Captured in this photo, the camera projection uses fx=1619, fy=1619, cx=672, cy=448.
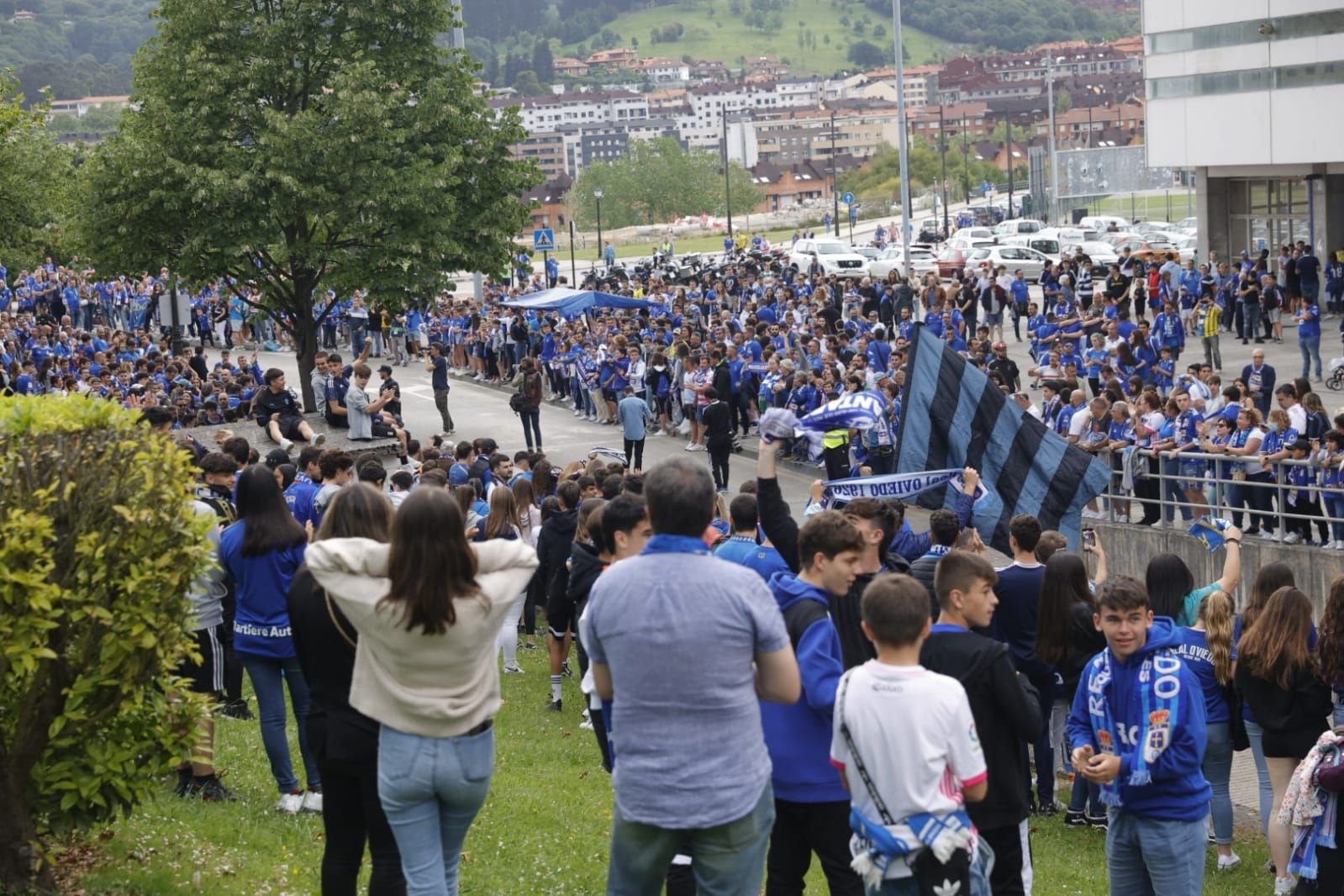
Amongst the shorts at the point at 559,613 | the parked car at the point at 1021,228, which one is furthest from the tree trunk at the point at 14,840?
the parked car at the point at 1021,228

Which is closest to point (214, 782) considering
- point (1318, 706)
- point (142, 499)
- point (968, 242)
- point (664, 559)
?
point (142, 499)

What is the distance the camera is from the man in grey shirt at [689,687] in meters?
4.57

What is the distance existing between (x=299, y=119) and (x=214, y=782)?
19328 millimetres

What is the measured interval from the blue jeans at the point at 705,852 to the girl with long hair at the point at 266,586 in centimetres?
296

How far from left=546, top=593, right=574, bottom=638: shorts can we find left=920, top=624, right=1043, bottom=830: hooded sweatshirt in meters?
5.06

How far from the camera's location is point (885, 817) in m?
4.88

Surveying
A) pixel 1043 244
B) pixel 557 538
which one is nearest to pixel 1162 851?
pixel 557 538

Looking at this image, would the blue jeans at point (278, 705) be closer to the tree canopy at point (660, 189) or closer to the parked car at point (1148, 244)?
the parked car at point (1148, 244)

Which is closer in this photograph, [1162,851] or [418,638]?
[418,638]

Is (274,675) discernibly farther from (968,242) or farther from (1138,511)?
(968,242)

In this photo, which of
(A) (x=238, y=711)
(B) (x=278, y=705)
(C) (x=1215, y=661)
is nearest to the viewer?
(B) (x=278, y=705)

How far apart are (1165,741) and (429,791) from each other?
2679 millimetres

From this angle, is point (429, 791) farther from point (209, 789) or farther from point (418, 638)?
point (209, 789)

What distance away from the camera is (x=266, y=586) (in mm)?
7441
